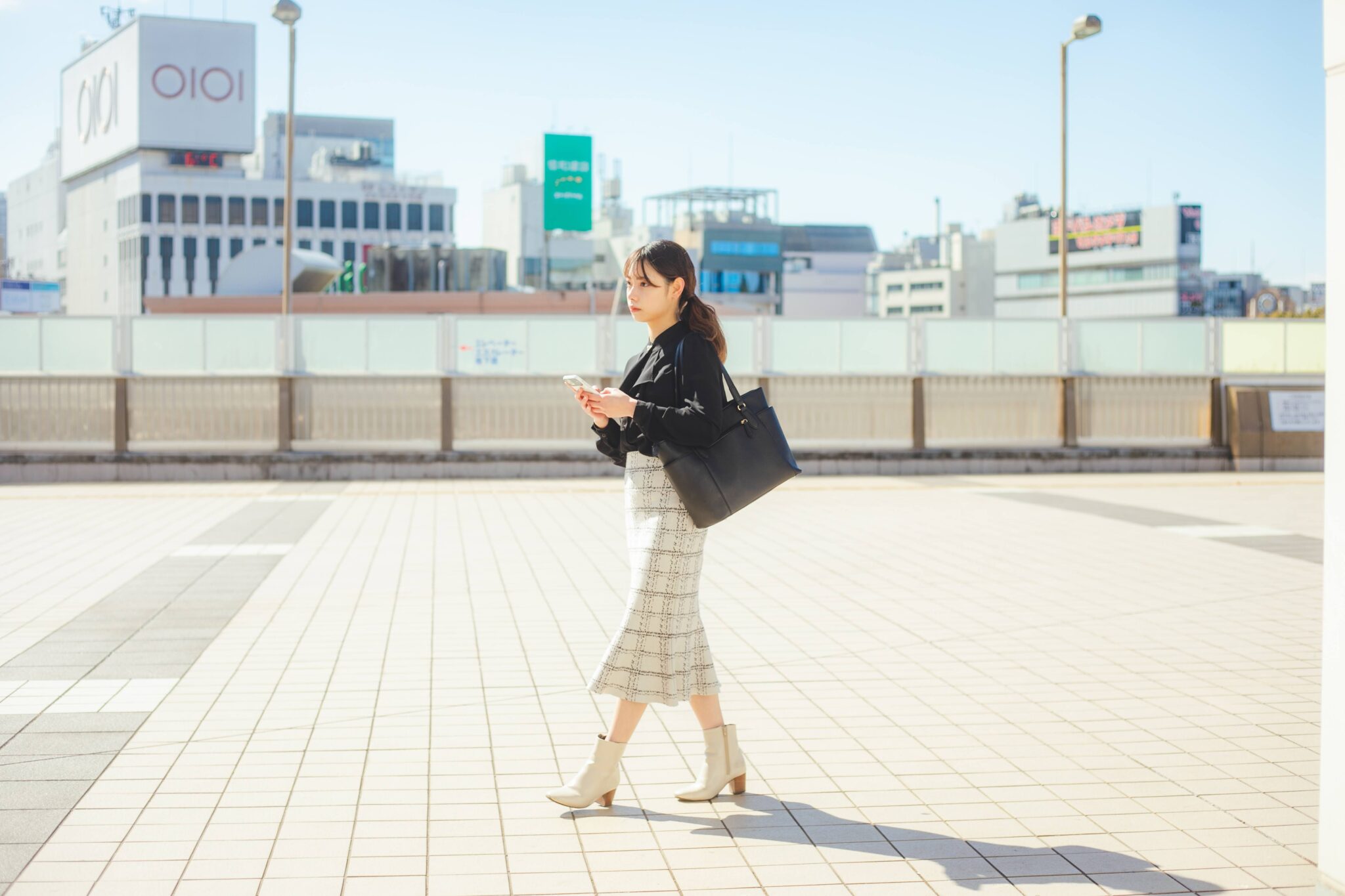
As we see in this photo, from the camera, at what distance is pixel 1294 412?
20422mm

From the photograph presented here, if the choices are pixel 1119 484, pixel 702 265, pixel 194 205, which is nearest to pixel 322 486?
pixel 1119 484

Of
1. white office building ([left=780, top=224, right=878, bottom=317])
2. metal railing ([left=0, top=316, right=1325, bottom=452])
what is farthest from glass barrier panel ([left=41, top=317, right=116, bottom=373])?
white office building ([left=780, top=224, right=878, bottom=317])

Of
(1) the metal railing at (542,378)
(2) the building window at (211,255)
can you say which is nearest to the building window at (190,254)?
(2) the building window at (211,255)

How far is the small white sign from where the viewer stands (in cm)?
2038

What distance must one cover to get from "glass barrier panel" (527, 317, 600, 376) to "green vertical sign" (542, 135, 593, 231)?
2486 inches

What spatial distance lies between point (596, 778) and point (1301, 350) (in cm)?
1929

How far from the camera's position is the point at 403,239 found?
12438 cm

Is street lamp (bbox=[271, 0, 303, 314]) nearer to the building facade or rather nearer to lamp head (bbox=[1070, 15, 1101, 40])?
lamp head (bbox=[1070, 15, 1101, 40])

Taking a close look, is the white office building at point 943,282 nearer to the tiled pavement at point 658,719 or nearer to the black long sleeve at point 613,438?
the tiled pavement at point 658,719

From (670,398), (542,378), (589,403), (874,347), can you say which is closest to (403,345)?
(542,378)

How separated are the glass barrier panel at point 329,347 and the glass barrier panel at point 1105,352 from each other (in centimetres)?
1009

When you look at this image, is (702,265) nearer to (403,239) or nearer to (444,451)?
(403,239)

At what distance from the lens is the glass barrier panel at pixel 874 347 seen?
1992 centimetres

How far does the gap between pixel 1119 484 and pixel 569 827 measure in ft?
48.4
